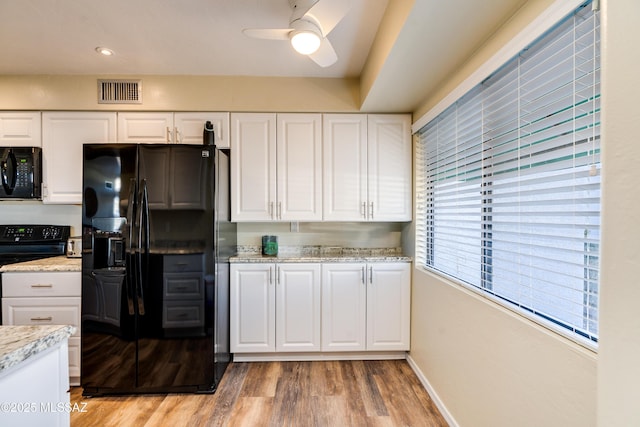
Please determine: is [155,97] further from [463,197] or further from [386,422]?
[386,422]

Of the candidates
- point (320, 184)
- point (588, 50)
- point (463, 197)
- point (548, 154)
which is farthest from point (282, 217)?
point (588, 50)

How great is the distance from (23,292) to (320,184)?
7.76ft

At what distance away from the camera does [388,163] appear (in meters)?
2.46

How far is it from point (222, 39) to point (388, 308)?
2444 mm

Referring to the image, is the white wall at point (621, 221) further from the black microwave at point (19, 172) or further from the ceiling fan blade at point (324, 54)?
the black microwave at point (19, 172)

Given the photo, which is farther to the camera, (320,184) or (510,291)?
(320,184)

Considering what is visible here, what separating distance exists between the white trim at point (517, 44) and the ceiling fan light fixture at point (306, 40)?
855 millimetres

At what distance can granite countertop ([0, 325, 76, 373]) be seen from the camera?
654 mm

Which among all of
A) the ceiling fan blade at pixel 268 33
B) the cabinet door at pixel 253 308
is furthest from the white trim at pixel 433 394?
the ceiling fan blade at pixel 268 33

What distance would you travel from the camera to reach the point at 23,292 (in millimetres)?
2012

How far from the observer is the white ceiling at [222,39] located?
1371 millimetres

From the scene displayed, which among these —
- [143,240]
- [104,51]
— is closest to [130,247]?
[143,240]

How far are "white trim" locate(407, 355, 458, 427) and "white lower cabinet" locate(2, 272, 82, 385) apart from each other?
102 inches

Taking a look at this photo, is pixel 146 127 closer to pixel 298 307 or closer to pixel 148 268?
pixel 148 268
